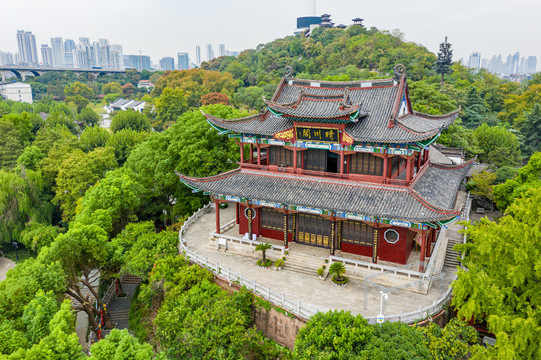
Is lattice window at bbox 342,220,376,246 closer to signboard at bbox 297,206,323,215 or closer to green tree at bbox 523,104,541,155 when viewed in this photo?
signboard at bbox 297,206,323,215

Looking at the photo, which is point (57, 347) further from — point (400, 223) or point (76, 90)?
point (76, 90)

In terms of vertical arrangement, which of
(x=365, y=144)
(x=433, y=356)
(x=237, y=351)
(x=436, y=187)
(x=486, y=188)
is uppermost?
(x=365, y=144)

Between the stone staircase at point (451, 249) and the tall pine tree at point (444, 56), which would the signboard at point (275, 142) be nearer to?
the stone staircase at point (451, 249)

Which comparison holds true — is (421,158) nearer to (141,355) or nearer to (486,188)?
(486,188)

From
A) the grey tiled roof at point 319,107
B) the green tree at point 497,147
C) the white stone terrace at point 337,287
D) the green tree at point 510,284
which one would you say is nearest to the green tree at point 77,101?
the white stone terrace at point 337,287

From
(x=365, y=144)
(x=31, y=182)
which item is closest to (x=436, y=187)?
(x=365, y=144)

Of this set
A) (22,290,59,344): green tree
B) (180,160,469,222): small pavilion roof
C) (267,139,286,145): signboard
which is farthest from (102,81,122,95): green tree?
(22,290,59,344): green tree
